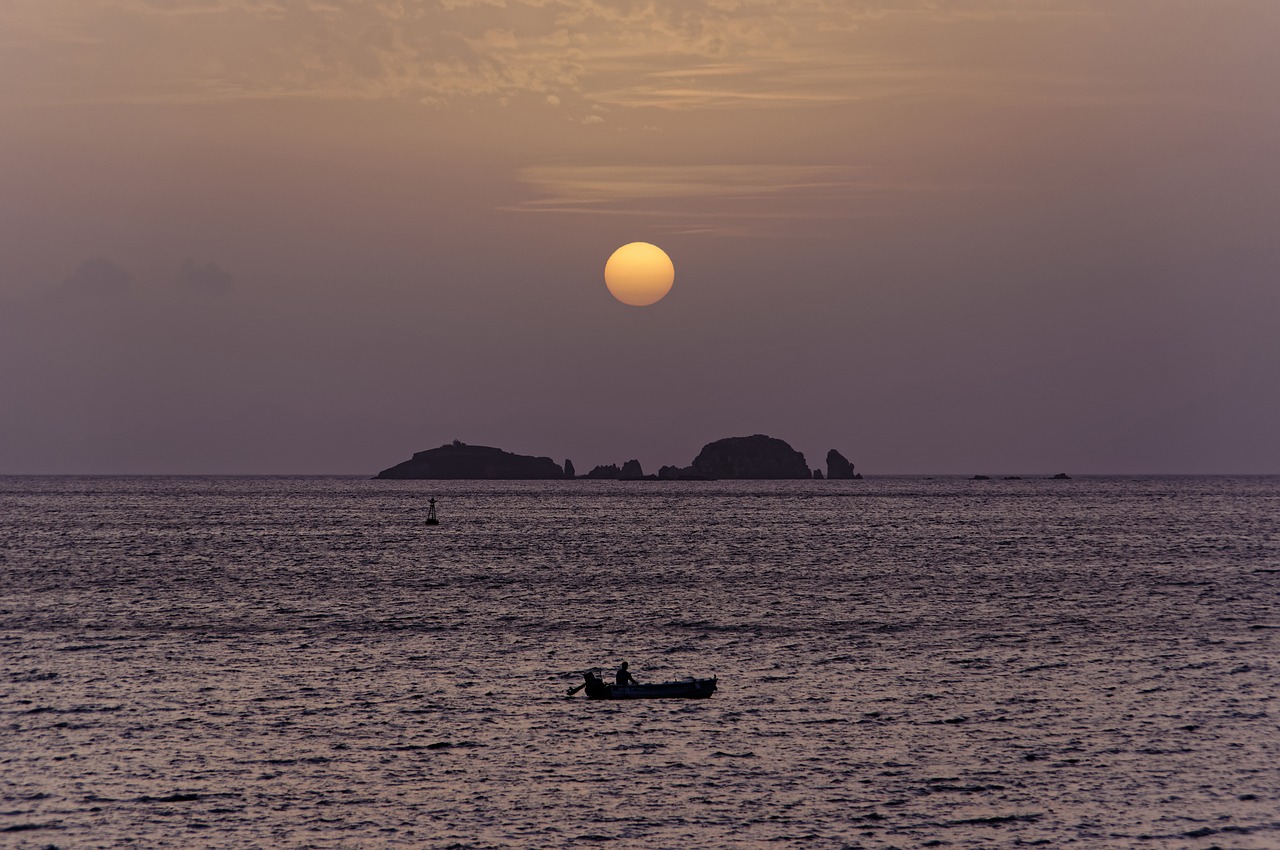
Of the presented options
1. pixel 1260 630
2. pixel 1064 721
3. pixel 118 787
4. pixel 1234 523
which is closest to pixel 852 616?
pixel 1260 630

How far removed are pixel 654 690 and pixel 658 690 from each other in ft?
0.51

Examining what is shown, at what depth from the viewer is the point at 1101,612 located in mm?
78188

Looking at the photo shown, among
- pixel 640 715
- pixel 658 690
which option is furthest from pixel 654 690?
pixel 640 715

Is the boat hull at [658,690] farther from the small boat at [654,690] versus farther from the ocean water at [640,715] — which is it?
the ocean water at [640,715]

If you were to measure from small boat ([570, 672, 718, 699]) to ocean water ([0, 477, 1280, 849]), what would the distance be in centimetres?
52

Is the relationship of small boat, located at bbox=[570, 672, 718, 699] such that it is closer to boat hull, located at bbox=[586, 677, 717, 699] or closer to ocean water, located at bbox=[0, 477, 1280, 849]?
boat hull, located at bbox=[586, 677, 717, 699]

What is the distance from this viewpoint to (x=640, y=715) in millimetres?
46812

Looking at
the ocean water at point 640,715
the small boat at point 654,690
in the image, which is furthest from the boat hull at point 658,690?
the ocean water at point 640,715

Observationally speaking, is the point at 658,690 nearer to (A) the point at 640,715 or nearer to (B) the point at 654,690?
(B) the point at 654,690

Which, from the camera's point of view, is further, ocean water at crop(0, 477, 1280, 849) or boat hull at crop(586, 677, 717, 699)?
boat hull at crop(586, 677, 717, 699)

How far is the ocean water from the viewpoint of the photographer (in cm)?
3297

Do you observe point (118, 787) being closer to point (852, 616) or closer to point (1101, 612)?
point (852, 616)

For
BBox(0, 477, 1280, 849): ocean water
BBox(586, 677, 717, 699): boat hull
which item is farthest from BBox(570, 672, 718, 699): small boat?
BBox(0, 477, 1280, 849): ocean water

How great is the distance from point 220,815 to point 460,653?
2755 centimetres
